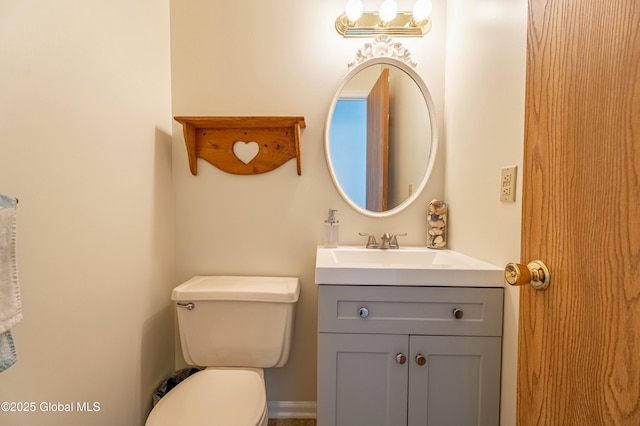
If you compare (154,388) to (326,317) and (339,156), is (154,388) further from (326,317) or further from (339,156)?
(339,156)

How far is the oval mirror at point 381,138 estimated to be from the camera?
51.6 inches

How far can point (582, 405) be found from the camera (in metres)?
0.45

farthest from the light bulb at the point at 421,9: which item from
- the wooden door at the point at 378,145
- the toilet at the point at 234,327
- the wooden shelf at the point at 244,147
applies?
the toilet at the point at 234,327

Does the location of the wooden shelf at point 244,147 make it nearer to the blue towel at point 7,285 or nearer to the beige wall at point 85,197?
the beige wall at point 85,197

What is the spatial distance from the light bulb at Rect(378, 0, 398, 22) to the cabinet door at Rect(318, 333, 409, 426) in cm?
138

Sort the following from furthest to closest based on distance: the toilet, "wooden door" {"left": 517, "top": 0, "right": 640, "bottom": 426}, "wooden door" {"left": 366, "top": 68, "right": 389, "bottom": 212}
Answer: "wooden door" {"left": 366, "top": 68, "right": 389, "bottom": 212}
the toilet
"wooden door" {"left": 517, "top": 0, "right": 640, "bottom": 426}

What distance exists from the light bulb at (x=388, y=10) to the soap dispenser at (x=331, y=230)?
0.94 metres

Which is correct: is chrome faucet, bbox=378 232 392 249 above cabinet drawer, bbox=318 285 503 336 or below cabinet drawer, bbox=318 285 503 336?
above

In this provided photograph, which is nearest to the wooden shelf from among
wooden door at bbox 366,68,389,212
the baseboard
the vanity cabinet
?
wooden door at bbox 366,68,389,212

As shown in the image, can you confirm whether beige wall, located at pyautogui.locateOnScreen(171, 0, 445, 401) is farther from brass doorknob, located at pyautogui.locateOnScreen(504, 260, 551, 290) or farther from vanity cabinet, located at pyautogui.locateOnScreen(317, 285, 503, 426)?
brass doorknob, located at pyautogui.locateOnScreen(504, 260, 551, 290)

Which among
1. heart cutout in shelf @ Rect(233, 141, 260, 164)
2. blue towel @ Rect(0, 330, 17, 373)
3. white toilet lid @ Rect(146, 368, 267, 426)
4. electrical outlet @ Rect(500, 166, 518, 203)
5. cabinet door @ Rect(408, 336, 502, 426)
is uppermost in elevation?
heart cutout in shelf @ Rect(233, 141, 260, 164)

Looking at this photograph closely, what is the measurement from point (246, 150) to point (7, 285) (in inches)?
36.4

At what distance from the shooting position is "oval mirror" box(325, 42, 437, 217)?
131 cm

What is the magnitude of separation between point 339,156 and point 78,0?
1047 millimetres
